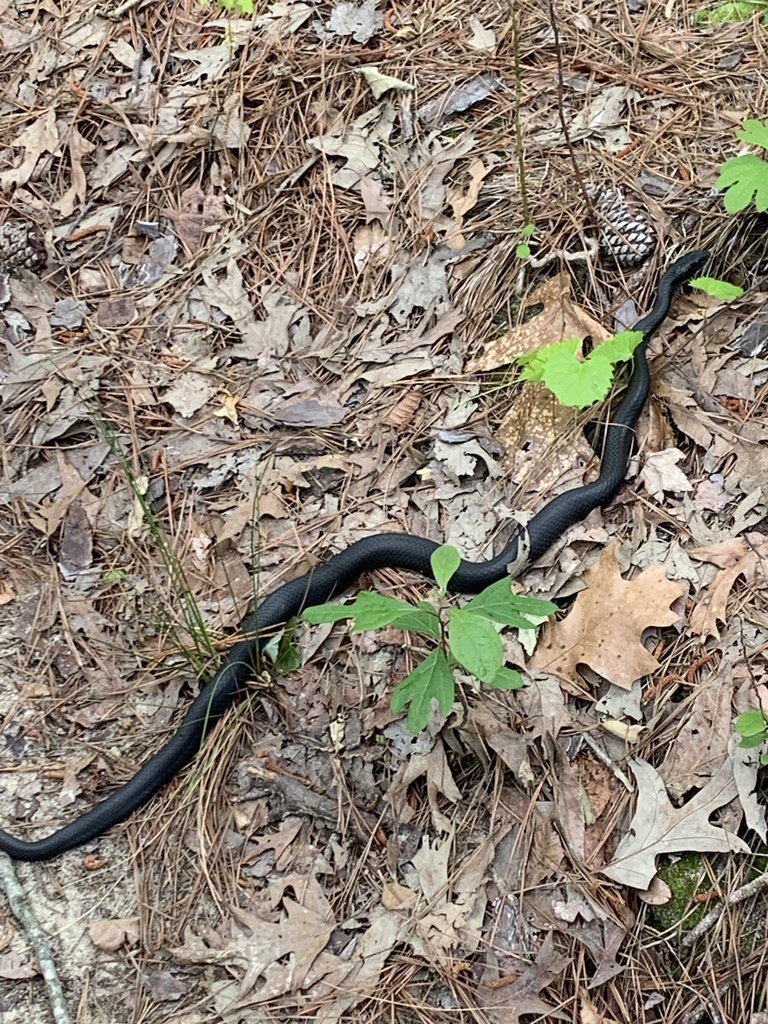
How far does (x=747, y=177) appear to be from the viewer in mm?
2965

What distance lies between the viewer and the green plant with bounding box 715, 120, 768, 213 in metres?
2.94

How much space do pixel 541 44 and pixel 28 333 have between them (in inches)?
108

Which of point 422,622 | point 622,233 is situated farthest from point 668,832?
point 622,233

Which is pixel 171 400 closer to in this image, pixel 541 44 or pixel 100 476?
→ pixel 100 476

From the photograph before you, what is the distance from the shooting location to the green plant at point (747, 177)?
2.94 metres

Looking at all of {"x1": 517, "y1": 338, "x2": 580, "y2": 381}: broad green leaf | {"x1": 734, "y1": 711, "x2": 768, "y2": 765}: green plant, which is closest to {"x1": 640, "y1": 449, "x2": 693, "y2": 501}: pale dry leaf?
{"x1": 517, "y1": 338, "x2": 580, "y2": 381}: broad green leaf

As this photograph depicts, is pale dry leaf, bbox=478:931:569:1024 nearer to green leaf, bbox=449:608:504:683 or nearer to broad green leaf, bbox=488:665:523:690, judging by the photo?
broad green leaf, bbox=488:665:523:690

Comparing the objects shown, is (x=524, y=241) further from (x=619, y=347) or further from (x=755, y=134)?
(x=755, y=134)

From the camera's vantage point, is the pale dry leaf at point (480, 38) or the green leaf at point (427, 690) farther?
the pale dry leaf at point (480, 38)

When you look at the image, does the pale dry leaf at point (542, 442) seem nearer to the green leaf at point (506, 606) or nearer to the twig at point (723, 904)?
the green leaf at point (506, 606)

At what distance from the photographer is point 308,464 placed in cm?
345

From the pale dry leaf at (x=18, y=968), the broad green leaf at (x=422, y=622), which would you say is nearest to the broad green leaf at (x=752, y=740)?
the broad green leaf at (x=422, y=622)

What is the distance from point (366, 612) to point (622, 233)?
2.17 meters

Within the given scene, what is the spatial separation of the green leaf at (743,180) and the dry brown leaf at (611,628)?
4.32 ft
